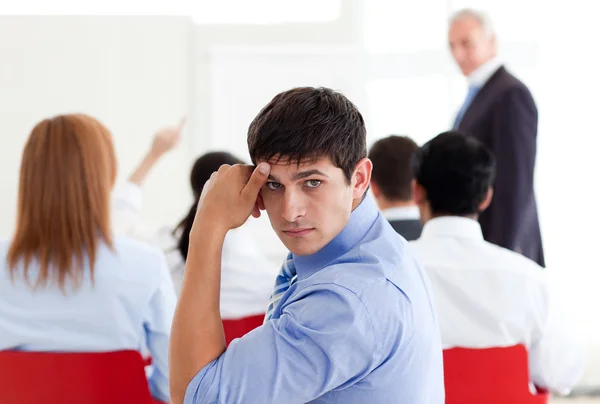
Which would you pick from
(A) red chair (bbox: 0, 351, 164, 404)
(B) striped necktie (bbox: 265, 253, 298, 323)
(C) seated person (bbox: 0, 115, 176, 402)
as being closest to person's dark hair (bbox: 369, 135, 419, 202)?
(C) seated person (bbox: 0, 115, 176, 402)

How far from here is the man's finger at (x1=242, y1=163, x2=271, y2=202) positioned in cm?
113

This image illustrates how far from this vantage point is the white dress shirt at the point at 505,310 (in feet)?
6.50

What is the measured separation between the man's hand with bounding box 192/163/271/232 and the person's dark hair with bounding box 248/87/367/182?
0.13 ft

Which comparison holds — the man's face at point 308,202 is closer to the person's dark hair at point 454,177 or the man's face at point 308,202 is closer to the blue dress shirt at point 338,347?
the blue dress shirt at point 338,347

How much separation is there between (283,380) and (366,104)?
4.10m

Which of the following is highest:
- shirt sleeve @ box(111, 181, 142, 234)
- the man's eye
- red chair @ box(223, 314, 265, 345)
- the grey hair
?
the grey hair

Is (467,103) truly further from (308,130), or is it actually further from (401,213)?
(308,130)

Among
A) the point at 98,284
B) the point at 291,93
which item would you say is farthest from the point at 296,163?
the point at 98,284

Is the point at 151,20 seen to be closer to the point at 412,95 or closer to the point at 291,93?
the point at 412,95

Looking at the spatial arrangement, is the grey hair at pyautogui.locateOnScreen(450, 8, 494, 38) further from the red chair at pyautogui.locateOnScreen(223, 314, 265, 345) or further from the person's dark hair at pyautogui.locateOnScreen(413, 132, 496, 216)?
the red chair at pyautogui.locateOnScreen(223, 314, 265, 345)

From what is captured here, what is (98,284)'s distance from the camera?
2031 mm

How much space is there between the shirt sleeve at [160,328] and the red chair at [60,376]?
0.32m

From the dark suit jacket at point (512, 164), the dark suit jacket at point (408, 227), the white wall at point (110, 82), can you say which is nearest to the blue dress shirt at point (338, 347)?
the dark suit jacket at point (408, 227)

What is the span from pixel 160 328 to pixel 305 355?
1171 millimetres
